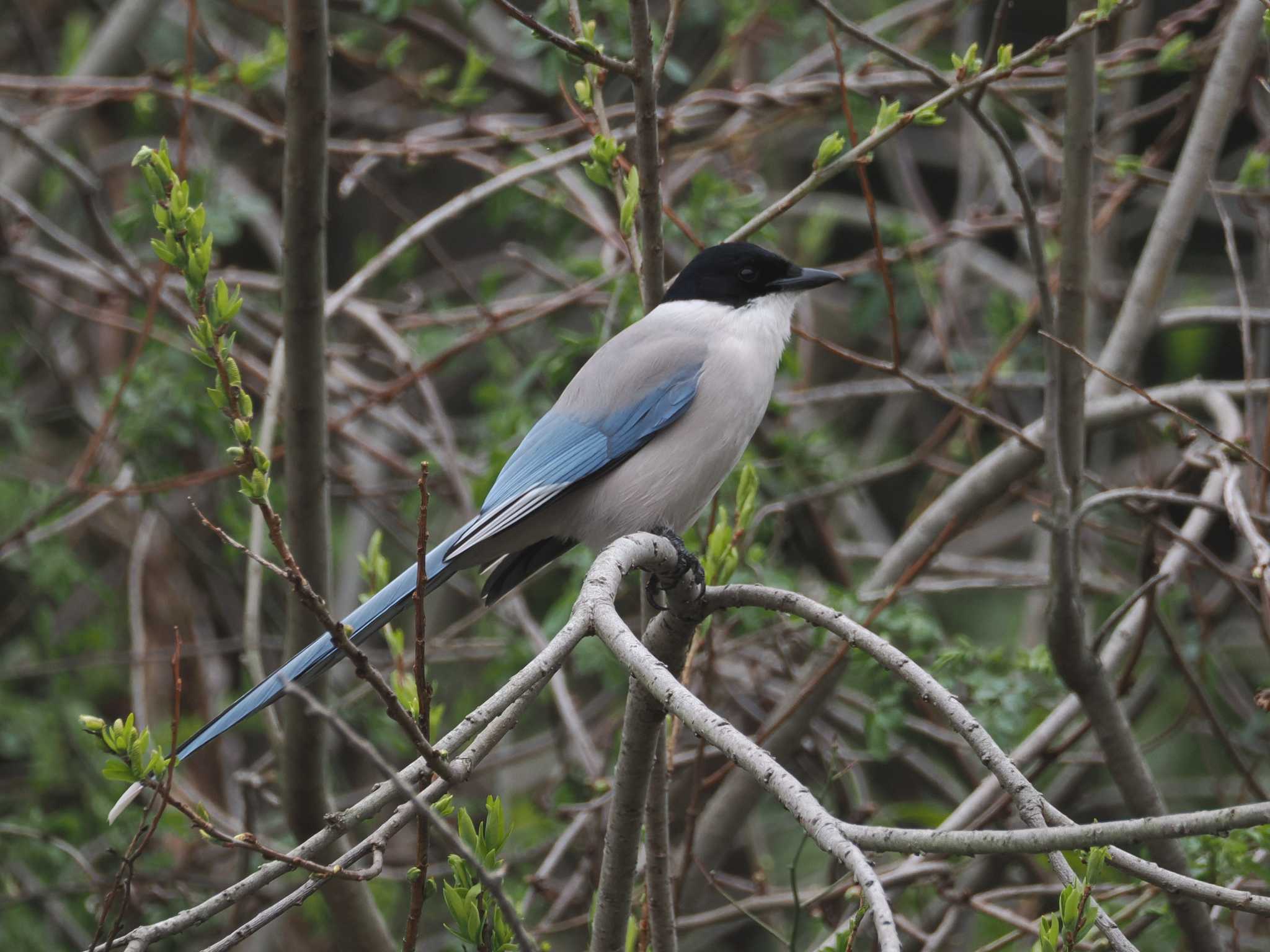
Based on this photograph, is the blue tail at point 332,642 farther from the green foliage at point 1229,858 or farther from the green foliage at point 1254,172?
the green foliage at point 1254,172

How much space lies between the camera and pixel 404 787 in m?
1.60

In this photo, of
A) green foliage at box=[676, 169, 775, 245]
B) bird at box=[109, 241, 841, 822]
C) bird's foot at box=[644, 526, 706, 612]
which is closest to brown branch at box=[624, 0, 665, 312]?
bird at box=[109, 241, 841, 822]

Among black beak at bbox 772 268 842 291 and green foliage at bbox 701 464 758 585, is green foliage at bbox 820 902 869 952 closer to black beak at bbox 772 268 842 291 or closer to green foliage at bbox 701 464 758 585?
green foliage at bbox 701 464 758 585

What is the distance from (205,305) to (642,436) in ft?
5.62

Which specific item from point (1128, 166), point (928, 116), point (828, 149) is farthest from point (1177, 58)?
point (828, 149)

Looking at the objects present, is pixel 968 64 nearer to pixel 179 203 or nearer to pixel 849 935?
pixel 179 203

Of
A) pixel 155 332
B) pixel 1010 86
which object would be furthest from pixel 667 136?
pixel 155 332

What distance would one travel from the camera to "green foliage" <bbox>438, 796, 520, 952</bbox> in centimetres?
208

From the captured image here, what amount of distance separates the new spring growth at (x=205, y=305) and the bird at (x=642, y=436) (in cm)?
126

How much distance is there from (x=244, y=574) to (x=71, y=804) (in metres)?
1.21

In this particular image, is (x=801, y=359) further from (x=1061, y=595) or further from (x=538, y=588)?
(x=1061, y=595)

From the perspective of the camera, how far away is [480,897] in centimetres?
210

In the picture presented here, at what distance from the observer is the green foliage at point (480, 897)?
6.84 feet

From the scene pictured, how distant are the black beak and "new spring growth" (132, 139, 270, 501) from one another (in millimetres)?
2122
